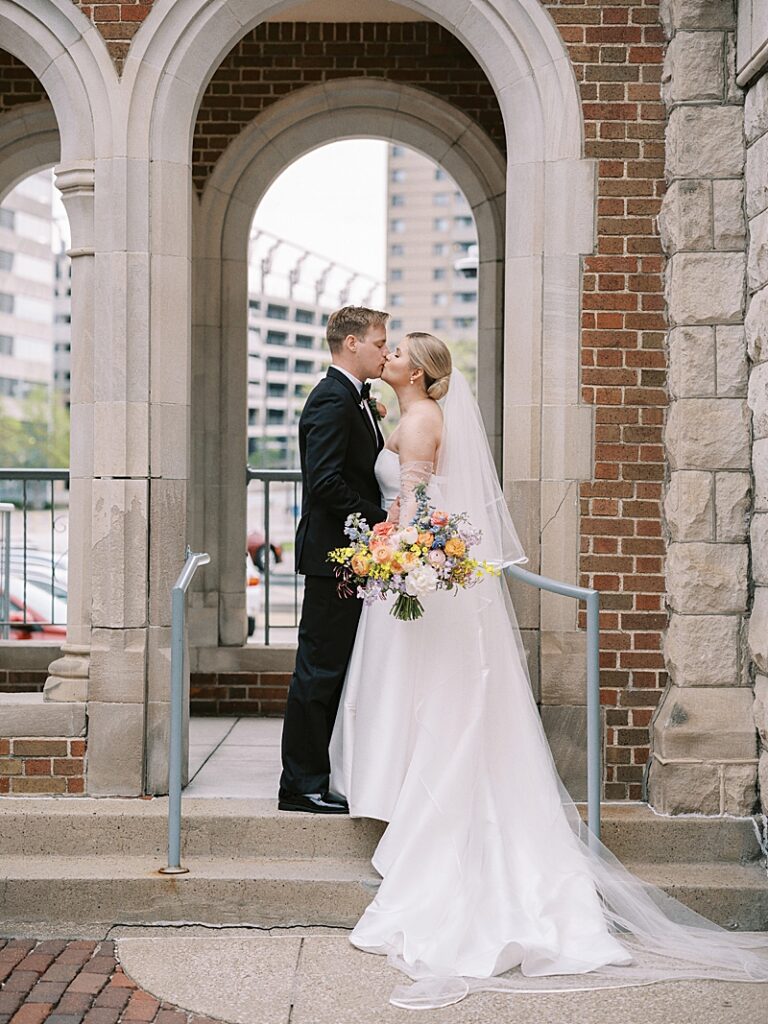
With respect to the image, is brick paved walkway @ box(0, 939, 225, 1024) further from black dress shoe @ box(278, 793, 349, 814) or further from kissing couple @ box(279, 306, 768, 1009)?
black dress shoe @ box(278, 793, 349, 814)

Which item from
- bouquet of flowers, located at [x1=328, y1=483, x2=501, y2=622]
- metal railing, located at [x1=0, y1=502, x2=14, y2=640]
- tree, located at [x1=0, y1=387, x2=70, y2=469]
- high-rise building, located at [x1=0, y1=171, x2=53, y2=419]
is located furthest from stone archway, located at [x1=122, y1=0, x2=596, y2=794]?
high-rise building, located at [x1=0, y1=171, x2=53, y2=419]

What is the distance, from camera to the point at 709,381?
538 cm

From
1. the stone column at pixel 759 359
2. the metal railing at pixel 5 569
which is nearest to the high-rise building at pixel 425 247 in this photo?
the metal railing at pixel 5 569

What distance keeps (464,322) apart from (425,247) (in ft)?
32.8

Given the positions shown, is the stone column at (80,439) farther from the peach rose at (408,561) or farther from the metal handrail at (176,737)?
the peach rose at (408,561)

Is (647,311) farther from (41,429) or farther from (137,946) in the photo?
(41,429)

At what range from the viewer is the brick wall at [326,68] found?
7957 millimetres

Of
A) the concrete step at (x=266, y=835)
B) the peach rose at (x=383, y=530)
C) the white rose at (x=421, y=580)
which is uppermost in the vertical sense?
the peach rose at (x=383, y=530)

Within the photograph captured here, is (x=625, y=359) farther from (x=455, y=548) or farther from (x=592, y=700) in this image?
(x=592, y=700)

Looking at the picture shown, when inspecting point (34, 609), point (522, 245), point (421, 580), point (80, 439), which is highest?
point (522, 245)

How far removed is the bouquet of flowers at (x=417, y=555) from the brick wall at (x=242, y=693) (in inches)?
123

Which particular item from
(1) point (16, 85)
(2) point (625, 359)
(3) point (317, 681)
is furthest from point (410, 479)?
(1) point (16, 85)

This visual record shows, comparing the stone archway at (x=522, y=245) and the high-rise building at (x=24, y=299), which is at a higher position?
the high-rise building at (x=24, y=299)

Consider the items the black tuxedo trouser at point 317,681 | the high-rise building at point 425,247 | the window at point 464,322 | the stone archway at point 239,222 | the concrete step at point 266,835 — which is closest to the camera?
the concrete step at point 266,835
